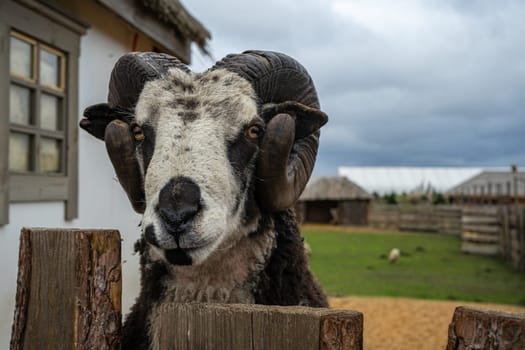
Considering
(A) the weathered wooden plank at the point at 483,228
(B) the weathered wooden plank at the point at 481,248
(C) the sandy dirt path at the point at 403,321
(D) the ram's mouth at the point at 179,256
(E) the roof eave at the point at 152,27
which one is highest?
Answer: (E) the roof eave at the point at 152,27

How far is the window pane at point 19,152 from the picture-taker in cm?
429

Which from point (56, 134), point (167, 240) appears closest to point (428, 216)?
point (56, 134)

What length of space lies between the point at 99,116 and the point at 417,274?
11.6 meters

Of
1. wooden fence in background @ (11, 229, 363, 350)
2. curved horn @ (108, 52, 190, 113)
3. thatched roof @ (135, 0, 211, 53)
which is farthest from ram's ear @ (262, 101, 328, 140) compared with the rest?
thatched roof @ (135, 0, 211, 53)

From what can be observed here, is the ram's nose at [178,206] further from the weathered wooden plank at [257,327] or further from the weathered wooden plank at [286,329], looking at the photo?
the weathered wooden plank at [286,329]

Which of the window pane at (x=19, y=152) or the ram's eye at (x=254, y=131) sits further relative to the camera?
the window pane at (x=19, y=152)

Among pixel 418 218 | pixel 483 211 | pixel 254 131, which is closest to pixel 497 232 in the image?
pixel 483 211

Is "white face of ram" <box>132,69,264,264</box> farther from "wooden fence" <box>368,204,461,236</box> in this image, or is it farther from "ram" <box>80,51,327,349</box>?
"wooden fence" <box>368,204,461,236</box>

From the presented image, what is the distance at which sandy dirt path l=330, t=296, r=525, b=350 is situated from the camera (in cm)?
697

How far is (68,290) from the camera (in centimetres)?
160

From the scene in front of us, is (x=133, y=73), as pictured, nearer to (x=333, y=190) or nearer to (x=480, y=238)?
(x=480, y=238)

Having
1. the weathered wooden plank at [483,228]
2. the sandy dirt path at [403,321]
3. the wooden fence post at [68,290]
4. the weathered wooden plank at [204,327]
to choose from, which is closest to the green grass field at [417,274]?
the sandy dirt path at [403,321]

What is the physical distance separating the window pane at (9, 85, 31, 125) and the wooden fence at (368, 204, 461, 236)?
26201 mm

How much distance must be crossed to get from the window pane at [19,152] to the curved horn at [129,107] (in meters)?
2.00
